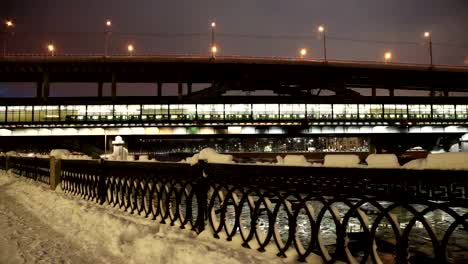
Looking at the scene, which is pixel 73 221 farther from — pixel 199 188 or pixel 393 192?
pixel 393 192

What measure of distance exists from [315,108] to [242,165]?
6569 cm

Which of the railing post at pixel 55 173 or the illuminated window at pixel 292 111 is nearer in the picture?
the railing post at pixel 55 173

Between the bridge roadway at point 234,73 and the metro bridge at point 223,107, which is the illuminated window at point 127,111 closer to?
the metro bridge at point 223,107

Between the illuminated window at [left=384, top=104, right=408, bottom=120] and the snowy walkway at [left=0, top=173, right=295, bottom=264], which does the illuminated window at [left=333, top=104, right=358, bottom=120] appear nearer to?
the illuminated window at [left=384, top=104, right=408, bottom=120]

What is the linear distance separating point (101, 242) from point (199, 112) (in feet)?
202

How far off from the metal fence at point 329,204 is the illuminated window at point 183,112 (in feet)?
187

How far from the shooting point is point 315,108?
69.9 metres

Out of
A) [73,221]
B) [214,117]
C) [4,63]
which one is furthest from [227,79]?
[73,221]

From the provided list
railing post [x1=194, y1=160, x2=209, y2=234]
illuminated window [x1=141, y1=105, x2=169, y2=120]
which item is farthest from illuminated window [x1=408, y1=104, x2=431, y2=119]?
railing post [x1=194, y1=160, x2=209, y2=234]

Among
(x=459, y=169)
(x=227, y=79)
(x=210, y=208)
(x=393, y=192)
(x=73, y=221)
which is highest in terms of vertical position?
(x=227, y=79)

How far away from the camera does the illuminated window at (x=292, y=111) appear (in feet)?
226

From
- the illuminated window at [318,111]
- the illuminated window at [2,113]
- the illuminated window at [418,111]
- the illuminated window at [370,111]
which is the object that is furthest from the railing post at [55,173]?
the illuminated window at [418,111]

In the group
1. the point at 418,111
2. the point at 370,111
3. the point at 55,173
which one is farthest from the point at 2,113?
the point at 418,111

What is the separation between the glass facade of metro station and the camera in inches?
2589
